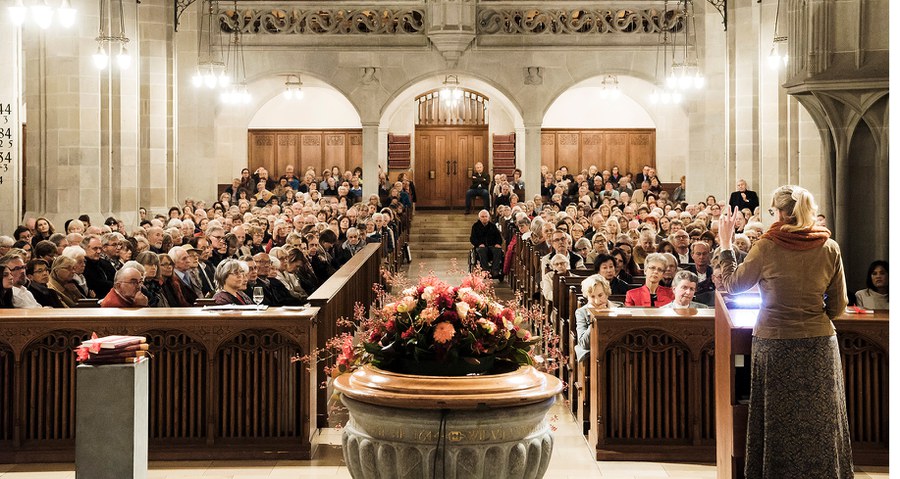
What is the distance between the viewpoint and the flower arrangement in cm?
458

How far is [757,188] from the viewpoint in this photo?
1831 centimetres

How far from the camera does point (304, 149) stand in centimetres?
2881

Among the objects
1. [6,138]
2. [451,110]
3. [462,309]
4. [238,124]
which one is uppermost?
[451,110]

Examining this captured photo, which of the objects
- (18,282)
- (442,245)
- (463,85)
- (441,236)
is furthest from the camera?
(463,85)

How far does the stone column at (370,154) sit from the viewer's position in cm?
2452

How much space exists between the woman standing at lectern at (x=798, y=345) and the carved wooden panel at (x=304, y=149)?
24.2m

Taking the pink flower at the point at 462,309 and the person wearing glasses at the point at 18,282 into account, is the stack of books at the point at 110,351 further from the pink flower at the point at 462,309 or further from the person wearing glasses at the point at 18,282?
the person wearing glasses at the point at 18,282

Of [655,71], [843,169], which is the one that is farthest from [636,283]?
[655,71]

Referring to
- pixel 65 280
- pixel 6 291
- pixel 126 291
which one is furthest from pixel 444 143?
pixel 126 291

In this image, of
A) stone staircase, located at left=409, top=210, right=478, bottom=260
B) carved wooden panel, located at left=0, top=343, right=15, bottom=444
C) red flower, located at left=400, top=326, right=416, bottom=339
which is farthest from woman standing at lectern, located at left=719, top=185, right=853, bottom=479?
stone staircase, located at left=409, top=210, right=478, bottom=260

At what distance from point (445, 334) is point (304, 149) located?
81.2 feet

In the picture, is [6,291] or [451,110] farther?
[451,110]

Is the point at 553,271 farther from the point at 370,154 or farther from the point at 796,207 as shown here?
the point at 370,154

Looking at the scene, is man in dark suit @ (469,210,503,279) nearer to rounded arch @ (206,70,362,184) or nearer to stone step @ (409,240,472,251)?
stone step @ (409,240,472,251)
